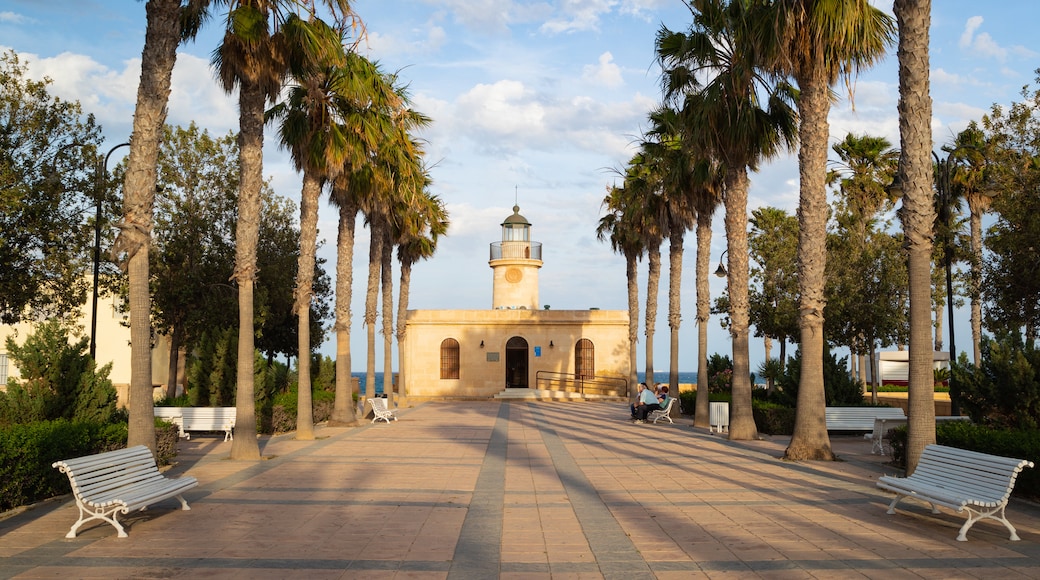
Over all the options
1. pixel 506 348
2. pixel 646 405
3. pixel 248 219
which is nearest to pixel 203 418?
pixel 248 219

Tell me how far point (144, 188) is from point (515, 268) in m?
35.7

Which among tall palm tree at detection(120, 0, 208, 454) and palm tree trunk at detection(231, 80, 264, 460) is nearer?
tall palm tree at detection(120, 0, 208, 454)

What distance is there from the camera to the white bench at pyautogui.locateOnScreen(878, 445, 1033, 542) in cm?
751

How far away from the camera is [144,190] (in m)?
10.7

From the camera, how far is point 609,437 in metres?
19.2

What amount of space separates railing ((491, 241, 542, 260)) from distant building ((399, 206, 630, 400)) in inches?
173

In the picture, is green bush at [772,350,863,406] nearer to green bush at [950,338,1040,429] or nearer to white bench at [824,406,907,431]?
white bench at [824,406,907,431]

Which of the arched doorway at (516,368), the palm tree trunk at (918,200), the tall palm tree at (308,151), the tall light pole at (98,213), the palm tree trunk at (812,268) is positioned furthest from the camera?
the arched doorway at (516,368)

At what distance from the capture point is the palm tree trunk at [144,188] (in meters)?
10.5

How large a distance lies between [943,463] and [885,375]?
131 ft

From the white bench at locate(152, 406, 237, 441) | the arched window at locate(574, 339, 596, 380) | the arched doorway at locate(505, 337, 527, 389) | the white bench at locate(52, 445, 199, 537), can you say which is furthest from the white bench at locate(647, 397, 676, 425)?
the arched doorway at locate(505, 337, 527, 389)

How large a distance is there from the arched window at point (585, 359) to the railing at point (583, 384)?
21 cm

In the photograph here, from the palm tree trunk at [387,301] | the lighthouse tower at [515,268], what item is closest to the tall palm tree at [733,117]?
the palm tree trunk at [387,301]

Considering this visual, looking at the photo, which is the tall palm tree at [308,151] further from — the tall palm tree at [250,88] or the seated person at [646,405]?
the seated person at [646,405]
